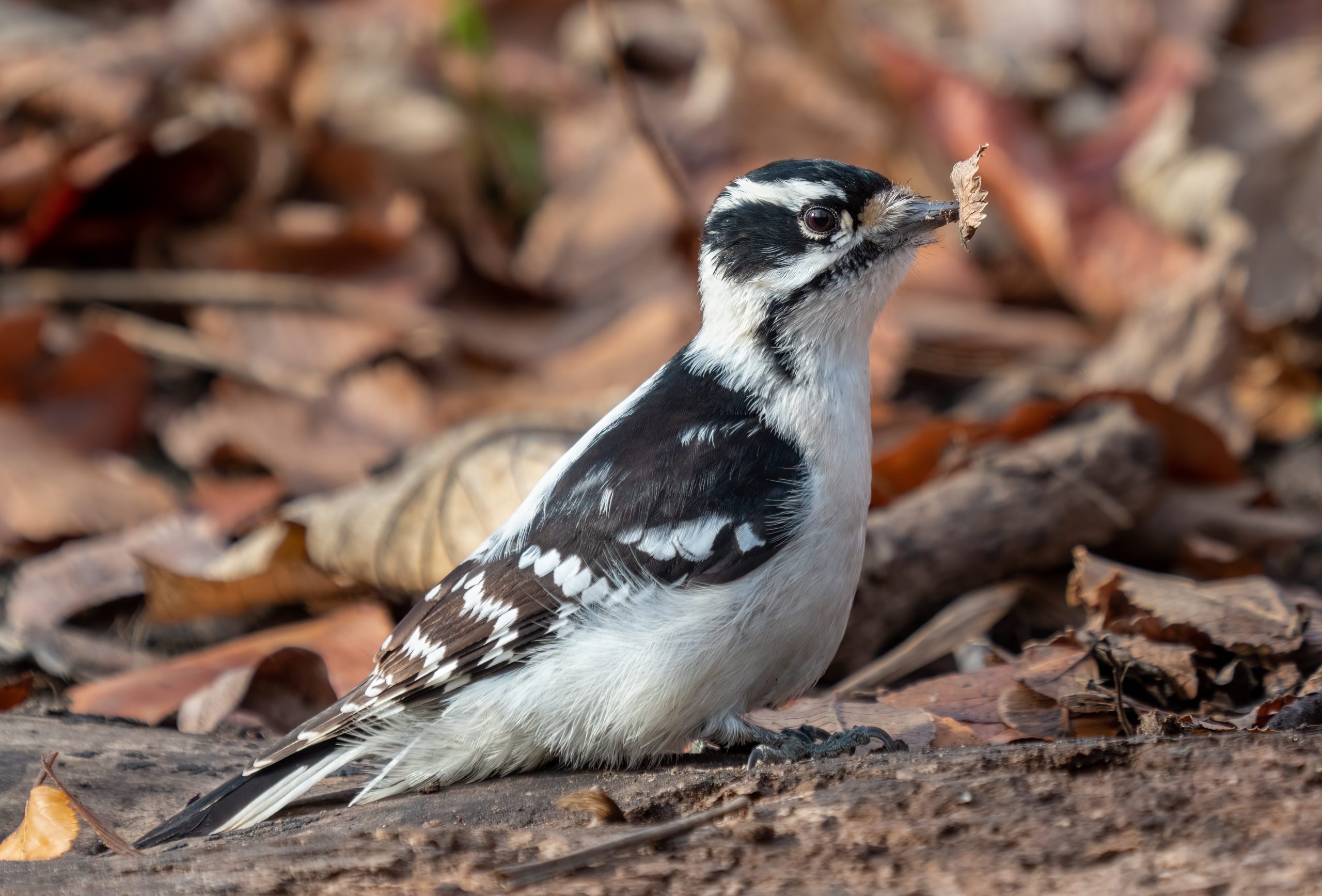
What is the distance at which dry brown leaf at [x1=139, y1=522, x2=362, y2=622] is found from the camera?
4.88m

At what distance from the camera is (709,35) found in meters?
8.92

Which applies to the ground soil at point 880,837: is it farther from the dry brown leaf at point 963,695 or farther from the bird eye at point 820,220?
the bird eye at point 820,220

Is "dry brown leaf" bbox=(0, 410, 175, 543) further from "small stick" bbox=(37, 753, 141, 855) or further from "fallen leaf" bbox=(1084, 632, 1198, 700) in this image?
"fallen leaf" bbox=(1084, 632, 1198, 700)

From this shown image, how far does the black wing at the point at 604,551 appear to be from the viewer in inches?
132

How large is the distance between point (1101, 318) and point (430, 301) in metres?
3.42

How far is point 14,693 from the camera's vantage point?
14.1 feet

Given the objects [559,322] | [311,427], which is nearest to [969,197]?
[311,427]

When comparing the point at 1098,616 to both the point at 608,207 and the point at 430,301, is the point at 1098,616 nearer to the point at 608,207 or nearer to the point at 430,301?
the point at 430,301

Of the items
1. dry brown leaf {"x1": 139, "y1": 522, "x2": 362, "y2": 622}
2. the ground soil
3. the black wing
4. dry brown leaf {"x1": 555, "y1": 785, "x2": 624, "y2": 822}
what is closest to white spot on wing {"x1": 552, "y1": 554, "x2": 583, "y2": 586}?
the black wing

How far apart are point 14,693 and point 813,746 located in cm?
244

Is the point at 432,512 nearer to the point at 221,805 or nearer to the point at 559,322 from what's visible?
the point at 221,805

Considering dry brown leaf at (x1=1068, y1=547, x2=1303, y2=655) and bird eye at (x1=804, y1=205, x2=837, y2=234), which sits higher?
bird eye at (x1=804, y1=205, x2=837, y2=234)

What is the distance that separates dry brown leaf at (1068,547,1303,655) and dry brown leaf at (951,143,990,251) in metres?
1.04

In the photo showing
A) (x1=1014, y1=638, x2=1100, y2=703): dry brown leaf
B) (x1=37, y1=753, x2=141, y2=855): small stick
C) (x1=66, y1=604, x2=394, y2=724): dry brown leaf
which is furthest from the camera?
(x1=66, y1=604, x2=394, y2=724): dry brown leaf
